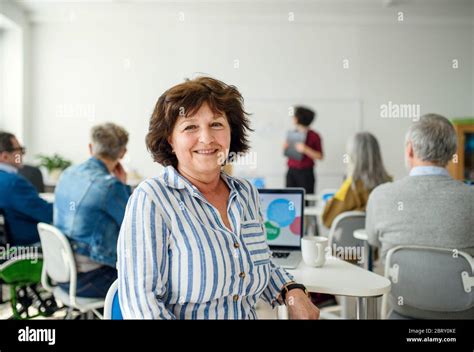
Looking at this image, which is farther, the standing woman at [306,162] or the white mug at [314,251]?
the standing woman at [306,162]

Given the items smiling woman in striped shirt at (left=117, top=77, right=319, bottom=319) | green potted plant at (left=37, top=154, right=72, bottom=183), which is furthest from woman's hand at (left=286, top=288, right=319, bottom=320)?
green potted plant at (left=37, top=154, right=72, bottom=183)

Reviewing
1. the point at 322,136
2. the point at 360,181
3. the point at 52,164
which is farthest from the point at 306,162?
the point at 52,164

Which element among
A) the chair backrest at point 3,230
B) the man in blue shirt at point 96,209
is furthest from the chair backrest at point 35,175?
the man in blue shirt at point 96,209

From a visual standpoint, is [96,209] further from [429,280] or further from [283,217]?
[429,280]

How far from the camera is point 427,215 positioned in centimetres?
120

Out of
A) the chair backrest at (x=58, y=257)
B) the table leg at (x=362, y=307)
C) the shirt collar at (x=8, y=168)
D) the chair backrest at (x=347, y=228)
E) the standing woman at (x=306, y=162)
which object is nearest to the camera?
the table leg at (x=362, y=307)

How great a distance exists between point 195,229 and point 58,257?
35.0 inches

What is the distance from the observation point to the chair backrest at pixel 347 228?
1967 millimetres

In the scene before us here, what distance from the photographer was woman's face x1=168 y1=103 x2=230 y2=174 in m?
0.75

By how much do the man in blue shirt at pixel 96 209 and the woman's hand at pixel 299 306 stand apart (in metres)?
0.78

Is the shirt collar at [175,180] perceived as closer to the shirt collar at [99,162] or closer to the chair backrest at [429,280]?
the chair backrest at [429,280]

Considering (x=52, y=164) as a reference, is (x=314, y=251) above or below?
below

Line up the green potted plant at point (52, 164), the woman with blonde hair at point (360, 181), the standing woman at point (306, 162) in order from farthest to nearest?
the standing woman at point (306, 162), the green potted plant at point (52, 164), the woman with blonde hair at point (360, 181)
